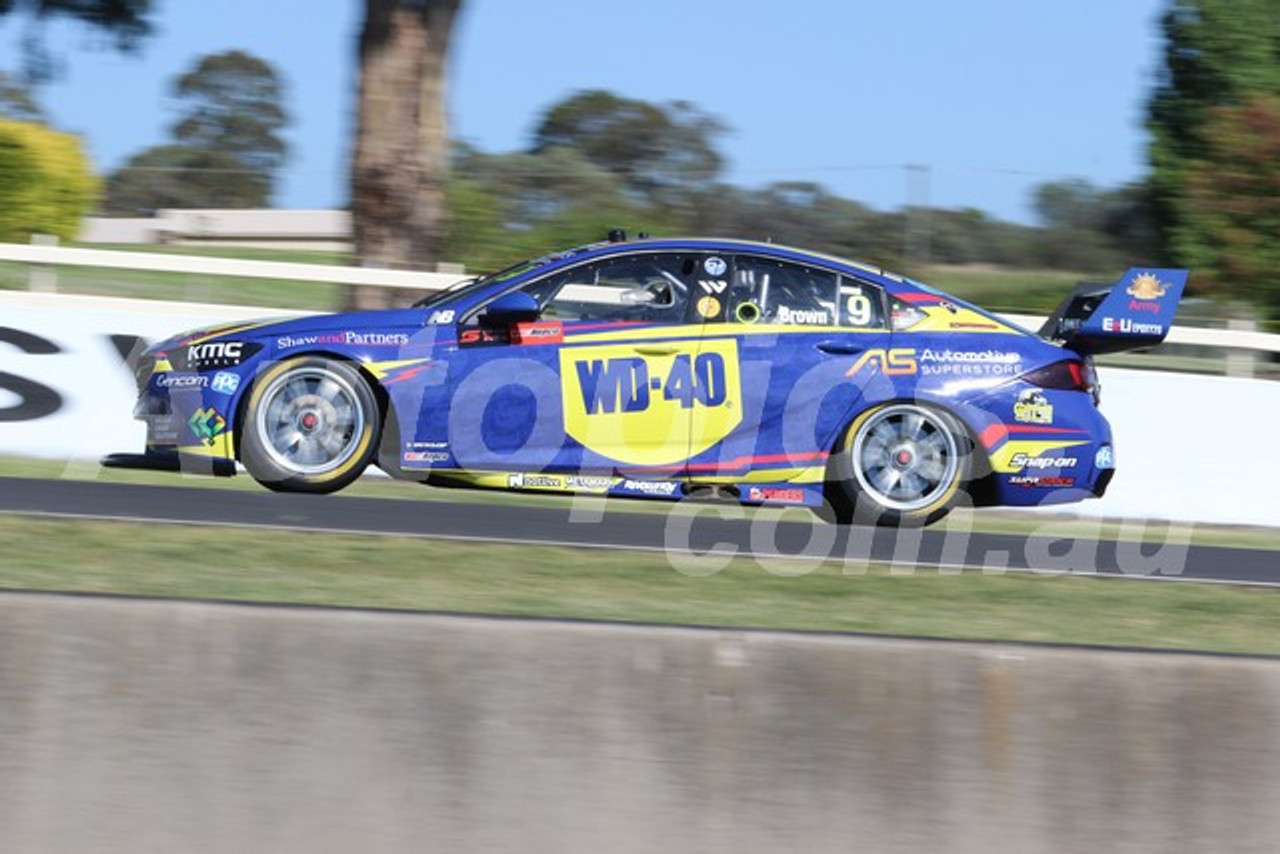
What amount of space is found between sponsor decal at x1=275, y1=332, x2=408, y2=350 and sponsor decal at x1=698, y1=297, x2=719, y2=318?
→ 1.45m

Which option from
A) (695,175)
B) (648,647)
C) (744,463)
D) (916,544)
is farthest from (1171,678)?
(695,175)

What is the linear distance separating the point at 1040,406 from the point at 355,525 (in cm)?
348

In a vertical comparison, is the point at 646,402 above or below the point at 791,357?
below

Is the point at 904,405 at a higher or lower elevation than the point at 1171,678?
higher

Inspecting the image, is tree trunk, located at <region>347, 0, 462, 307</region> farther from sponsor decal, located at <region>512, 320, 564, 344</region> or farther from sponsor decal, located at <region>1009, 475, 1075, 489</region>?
sponsor decal, located at <region>1009, 475, 1075, 489</region>

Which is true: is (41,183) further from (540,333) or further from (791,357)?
(791,357)

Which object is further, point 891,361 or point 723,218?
point 723,218

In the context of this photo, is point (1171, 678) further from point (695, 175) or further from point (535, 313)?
point (695, 175)

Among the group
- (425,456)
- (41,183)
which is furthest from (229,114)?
(425,456)

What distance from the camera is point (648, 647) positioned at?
5176 millimetres

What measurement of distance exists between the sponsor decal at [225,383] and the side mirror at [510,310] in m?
1.23

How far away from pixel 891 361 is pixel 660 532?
1.53 meters

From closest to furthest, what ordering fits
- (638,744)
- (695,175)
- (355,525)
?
(638,744)
(355,525)
(695,175)

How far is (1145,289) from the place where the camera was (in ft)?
34.3
